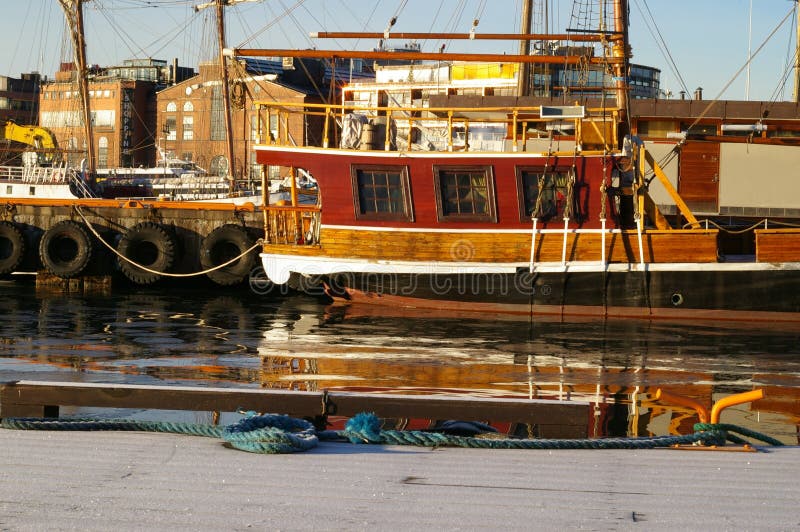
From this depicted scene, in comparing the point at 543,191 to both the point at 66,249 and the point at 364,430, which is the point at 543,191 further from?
the point at 364,430

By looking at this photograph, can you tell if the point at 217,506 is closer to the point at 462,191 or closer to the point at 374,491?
the point at 374,491

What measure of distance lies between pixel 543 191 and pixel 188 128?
4706 centimetres

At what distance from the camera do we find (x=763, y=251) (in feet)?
55.6

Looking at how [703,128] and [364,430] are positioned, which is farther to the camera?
[703,128]

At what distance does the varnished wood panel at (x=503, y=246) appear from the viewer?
55.9 feet

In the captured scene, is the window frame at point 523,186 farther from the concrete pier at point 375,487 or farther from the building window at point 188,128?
the building window at point 188,128

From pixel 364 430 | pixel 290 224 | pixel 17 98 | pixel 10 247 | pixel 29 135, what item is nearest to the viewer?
pixel 364 430

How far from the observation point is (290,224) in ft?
65.2

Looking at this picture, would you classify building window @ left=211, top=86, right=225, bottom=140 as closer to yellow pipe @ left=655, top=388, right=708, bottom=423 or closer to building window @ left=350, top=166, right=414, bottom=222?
building window @ left=350, top=166, right=414, bottom=222

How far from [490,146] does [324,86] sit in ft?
115

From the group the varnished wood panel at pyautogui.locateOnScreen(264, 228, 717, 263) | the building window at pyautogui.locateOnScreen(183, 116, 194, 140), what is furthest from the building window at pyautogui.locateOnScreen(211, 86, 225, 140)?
the varnished wood panel at pyautogui.locateOnScreen(264, 228, 717, 263)

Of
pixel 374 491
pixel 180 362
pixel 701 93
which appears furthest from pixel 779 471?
pixel 701 93

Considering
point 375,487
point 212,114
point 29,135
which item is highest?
point 212,114

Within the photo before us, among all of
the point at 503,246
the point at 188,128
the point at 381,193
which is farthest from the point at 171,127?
Result: the point at 503,246
